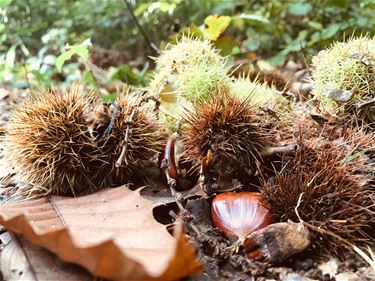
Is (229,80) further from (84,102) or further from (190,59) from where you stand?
(84,102)

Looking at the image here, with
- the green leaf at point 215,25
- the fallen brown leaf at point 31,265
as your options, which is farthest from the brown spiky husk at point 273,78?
the fallen brown leaf at point 31,265

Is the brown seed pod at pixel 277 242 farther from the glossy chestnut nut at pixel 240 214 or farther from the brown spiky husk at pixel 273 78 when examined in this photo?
the brown spiky husk at pixel 273 78

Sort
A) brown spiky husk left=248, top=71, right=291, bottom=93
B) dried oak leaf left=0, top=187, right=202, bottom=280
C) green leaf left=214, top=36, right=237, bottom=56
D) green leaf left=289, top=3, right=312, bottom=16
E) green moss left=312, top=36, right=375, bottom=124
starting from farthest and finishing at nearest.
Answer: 1. green leaf left=289, top=3, right=312, bottom=16
2. green leaf left=214, top=36, right=237, bottom=56
3. brown spiky husk left=248, top=71, right=291, bottom=93
4. green moss left=312, top=36, right=375, bottom=124
5. dried oak leaf left=0, top=187, right=202, bottom=280

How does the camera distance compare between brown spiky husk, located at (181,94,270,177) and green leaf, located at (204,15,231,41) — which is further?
green leaf, located at (204,15,231,41)

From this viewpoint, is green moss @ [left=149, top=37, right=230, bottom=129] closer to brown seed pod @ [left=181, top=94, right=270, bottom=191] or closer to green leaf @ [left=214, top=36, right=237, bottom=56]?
brown seed pod @ [left=181, top=94, right=270, bottom=191]

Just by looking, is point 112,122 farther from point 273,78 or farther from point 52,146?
point 273,78

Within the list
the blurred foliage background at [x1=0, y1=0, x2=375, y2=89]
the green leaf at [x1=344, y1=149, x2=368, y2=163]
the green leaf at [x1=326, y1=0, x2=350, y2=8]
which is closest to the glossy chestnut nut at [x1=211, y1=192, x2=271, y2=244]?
the green leaf at [x1=344, y1=149, x2=368, y2=163]

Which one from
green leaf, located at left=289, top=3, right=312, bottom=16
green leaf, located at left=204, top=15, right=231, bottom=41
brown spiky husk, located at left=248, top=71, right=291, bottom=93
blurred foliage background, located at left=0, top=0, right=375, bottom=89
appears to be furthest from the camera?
green leaf, located at left=289, top=3, right=312, bottom=16

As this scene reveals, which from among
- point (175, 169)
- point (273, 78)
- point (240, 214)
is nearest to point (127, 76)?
point (273, 78)
